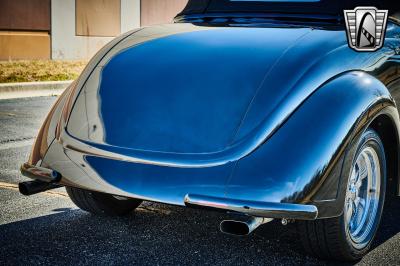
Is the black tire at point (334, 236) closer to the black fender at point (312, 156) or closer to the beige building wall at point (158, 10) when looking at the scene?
the black fender at point (312, 156)

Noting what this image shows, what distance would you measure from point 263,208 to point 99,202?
1435 millimetres

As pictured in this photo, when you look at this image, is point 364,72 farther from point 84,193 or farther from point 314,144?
point 84,193

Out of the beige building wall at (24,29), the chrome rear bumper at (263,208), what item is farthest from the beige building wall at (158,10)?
the chrome rear bumper at (263,208)

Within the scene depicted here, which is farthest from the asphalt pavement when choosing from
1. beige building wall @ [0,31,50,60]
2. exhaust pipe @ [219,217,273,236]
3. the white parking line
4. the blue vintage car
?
beige building wall @ [0,31,50,60]

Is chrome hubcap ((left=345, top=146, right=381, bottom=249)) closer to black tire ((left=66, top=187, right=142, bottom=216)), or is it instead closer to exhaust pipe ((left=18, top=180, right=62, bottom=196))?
black tire ((left=66, top=187, right=142, bottom=216))

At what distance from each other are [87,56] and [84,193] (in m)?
13.6

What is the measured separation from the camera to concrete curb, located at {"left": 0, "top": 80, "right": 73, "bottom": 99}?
10547 millimetres

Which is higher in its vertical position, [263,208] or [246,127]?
[246,127]

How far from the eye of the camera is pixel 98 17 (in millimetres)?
17547

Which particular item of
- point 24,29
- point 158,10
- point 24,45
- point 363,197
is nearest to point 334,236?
point 363,197

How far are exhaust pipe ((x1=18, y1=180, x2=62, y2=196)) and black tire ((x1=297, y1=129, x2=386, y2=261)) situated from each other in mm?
1358

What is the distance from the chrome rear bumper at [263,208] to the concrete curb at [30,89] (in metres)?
8.07

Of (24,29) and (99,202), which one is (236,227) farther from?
(24,29)

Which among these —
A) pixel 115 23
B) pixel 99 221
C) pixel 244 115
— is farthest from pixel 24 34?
pixel 244 115
